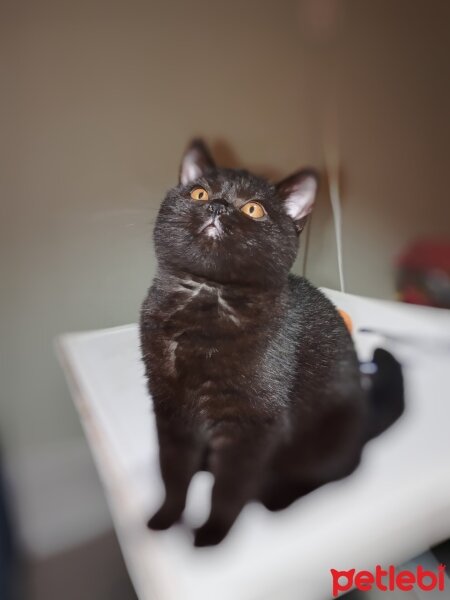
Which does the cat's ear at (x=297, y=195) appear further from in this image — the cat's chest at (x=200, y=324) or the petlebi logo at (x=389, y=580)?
the petlebi logo at (x=389, y=580)

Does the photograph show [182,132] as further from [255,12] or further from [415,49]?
[415,49]

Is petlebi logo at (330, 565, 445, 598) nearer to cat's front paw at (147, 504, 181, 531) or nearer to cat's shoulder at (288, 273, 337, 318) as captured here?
cat's front paw at (147, 504, 181, 531)

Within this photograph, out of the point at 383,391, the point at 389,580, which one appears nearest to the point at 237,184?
the point at 383,391

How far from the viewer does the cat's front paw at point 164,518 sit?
0.51 m

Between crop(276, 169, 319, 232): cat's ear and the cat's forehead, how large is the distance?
0.8 inches

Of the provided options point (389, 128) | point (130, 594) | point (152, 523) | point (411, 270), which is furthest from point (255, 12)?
point (130, 594)

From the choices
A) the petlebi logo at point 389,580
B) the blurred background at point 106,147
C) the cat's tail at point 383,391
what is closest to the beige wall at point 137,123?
the blurred background at point 106,147

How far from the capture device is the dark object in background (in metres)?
0.73

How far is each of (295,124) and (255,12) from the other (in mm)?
156

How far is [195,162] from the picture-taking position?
22.6 inches

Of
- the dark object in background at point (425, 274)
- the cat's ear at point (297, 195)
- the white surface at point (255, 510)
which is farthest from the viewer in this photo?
the dark object in background at point (425, 274)

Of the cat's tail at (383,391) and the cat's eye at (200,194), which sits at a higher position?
the cat's eye at (200,194)

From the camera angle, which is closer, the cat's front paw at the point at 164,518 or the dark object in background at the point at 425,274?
the cat's front paw at the point at 164,518

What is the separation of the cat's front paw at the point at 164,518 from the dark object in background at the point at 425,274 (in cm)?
50
